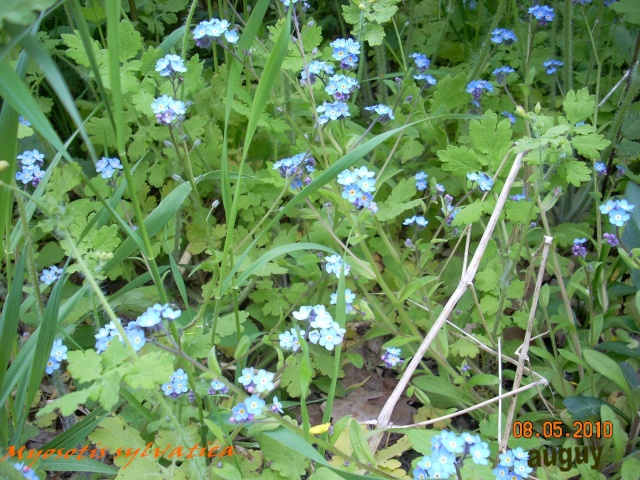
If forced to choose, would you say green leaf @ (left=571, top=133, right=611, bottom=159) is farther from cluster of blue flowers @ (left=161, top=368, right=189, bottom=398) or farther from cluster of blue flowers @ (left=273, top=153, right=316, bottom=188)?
cluster of blue flowers @ (left=161, top=368, right=189, bottom=398)

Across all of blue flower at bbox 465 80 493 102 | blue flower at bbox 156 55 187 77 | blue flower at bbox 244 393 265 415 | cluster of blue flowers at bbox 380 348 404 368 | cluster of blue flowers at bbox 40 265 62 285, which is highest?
blue flower at bbox 156 55 187 77

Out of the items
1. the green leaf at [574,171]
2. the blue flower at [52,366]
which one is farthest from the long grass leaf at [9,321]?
the green leaf at [574,171]

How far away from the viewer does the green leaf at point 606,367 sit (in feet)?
6.61

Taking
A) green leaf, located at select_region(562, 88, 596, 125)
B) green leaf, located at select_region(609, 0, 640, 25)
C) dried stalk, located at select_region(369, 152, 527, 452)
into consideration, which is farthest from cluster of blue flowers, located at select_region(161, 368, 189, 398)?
green leaf, located at select_region(609, 0, 640, 25)

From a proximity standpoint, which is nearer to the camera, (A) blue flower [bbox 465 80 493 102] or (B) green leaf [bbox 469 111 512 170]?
(B) green leaf [bbox 469 111 512 170]

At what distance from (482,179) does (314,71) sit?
0.73 meters

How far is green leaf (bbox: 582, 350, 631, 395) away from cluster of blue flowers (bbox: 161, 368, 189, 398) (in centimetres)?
132

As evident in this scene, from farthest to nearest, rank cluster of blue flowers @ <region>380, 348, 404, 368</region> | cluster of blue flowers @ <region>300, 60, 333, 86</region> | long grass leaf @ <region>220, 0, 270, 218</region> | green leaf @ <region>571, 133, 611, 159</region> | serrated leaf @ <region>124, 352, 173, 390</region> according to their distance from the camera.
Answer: cluster of blue flowers @ <region>300, 60, 333, 86</region>
cluster of blue flowers @ <region>380, 348, 404, 368</region>
green leaf @ <region>571, 133, 611, 159</region>
long grass leaf @ <region>220, 0, 270, 218</region>
serrated leaf @ <region>124, 352, 173, 390</region>

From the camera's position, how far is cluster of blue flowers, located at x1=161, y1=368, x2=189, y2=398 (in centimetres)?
171

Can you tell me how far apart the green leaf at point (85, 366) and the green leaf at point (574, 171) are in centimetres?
147

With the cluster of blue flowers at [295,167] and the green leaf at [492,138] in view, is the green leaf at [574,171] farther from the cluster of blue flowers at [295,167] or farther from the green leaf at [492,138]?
the cluster of blue flowers at [295,167]

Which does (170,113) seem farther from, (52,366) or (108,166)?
(52,366)

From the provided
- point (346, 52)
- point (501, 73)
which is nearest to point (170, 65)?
point (346, 52)

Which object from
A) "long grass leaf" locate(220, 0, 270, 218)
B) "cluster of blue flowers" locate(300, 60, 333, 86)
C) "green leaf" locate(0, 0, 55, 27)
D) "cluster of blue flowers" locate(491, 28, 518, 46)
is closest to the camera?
"green leaf" locate(0, 0, 55, 27)
